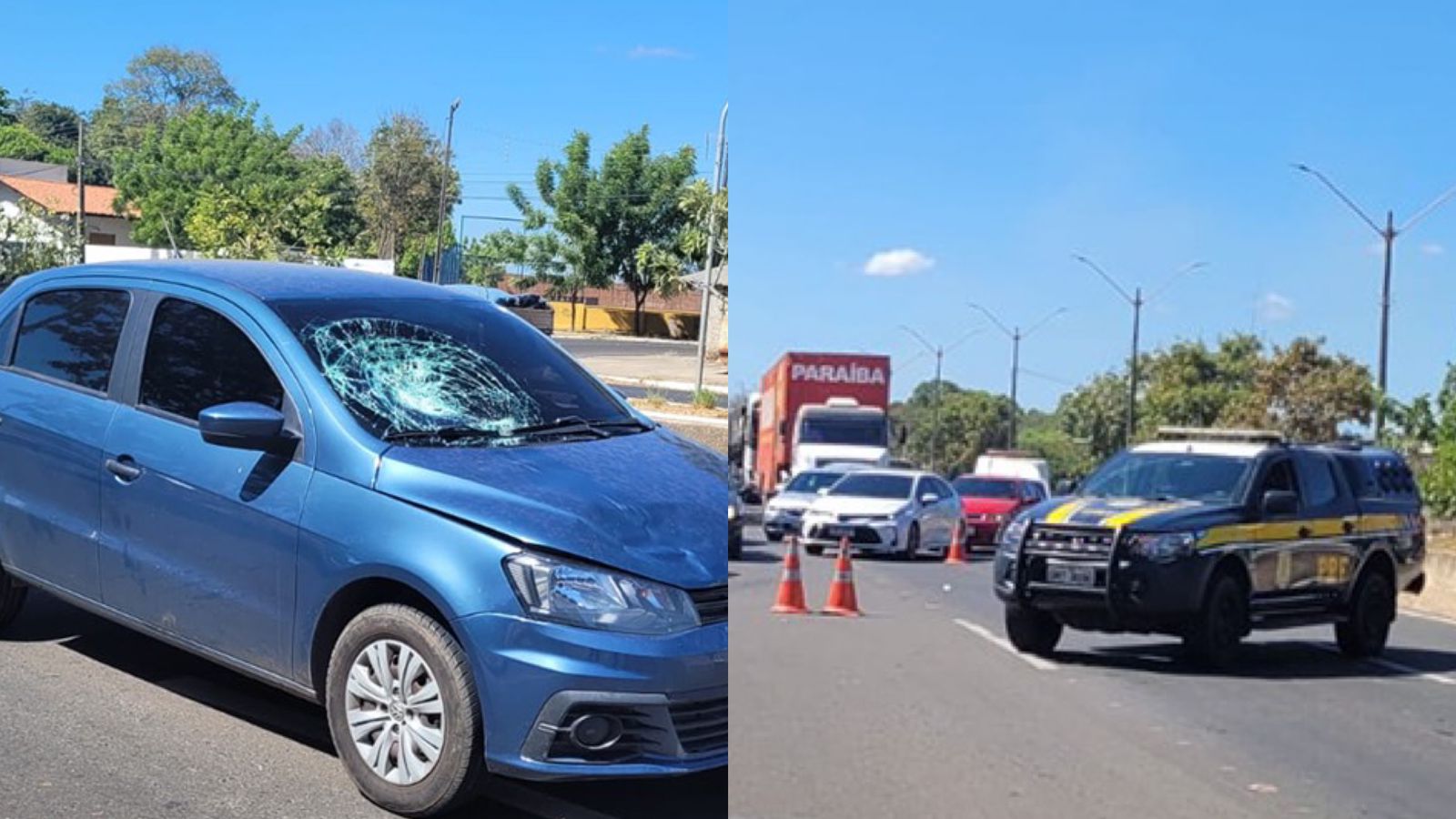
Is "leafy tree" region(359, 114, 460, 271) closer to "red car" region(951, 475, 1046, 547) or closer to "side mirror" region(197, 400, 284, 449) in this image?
→ "side mirror" region(197, 400, 284, 449)

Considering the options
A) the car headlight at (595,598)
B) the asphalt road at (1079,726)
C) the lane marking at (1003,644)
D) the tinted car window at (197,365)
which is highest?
the tinted car window at (197,365)

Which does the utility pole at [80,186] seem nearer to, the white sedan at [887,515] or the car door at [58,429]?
the car door at [58,429]

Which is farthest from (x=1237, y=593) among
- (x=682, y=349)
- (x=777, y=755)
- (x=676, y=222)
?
(x=682, y=349)

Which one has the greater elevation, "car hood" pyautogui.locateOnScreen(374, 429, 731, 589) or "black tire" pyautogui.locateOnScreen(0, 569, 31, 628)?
"car hood" pyautogui.locateOnScreen(374, 429, 731, 589)

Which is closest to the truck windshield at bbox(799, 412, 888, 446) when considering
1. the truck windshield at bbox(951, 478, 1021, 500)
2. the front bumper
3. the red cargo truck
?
the red cargo truck

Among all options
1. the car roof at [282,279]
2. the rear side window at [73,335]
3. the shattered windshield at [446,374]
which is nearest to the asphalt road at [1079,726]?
the shattered windshield at [446,374]

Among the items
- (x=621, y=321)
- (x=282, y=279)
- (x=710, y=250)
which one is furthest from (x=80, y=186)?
(x=710, y=250)

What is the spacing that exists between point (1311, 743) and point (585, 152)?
1834 mm

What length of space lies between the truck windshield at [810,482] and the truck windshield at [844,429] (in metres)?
0.05

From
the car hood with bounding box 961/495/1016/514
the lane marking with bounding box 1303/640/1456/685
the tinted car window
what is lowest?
the lane marking with bounding box 1303/640/1456/685

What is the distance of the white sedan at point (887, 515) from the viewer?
1774 millimetres

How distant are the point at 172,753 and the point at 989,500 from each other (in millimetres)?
3682

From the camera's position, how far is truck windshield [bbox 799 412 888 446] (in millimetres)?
1579

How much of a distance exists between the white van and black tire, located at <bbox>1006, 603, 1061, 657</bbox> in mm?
134
